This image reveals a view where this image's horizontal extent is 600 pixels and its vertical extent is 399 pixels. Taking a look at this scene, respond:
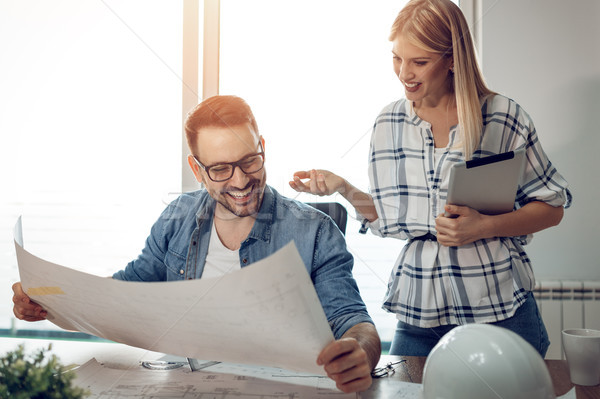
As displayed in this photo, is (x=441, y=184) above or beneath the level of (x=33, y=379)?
above

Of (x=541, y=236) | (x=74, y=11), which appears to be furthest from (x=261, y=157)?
(x=541, y=236)

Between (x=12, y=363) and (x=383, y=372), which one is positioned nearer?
(x=12, y=363)

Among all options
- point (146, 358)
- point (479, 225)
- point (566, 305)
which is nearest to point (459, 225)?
point (479, 225)

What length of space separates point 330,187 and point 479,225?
0.19 m

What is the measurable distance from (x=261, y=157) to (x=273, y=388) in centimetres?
25

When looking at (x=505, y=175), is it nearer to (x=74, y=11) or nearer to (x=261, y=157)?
(x=261, y=157)

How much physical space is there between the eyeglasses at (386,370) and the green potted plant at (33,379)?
1.07 ft

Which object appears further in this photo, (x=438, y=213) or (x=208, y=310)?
(x=438, y=213)

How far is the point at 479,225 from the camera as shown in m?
0.66

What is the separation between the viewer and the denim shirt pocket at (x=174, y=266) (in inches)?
24.6

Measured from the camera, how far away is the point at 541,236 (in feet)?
3.53

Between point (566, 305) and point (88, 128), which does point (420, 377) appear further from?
point (566, 305)

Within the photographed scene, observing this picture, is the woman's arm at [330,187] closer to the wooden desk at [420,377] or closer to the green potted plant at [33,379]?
the wooden desk at [420,377]

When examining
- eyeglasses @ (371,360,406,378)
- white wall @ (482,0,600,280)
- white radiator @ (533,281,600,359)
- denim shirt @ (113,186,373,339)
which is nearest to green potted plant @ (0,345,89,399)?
denim shirt @ (113,186,373,339)
